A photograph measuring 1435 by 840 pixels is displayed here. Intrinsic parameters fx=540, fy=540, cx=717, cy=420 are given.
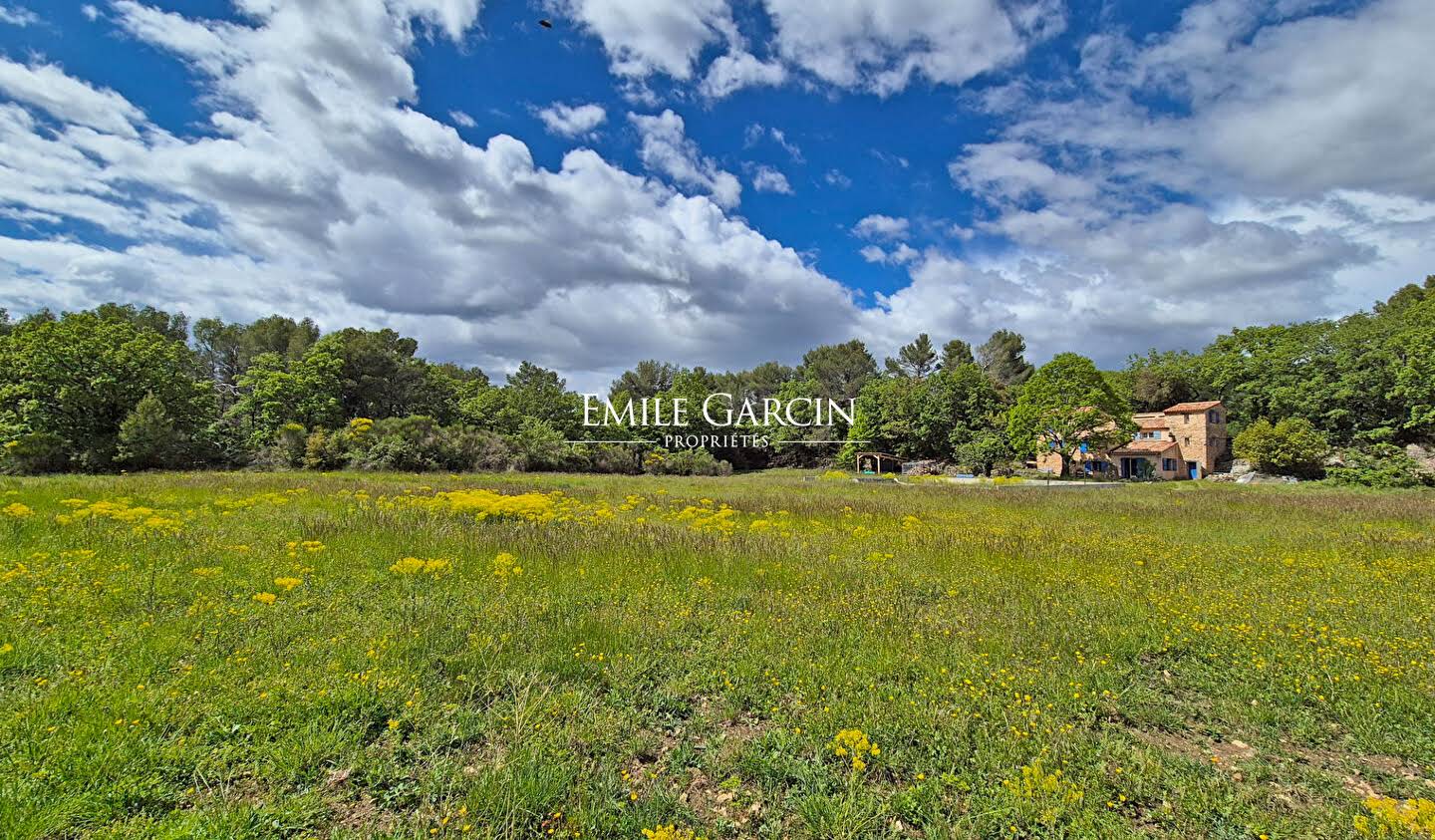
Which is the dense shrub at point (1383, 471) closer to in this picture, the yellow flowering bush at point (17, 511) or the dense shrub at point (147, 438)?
the yellow flowering bush at point (17, 511)

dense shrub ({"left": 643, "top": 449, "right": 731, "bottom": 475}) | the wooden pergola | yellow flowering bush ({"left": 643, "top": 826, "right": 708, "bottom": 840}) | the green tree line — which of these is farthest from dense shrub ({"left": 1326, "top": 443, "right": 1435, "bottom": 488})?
yellow flowering bush ({"left": 643, "top": 826, "right": 708, "bottom": 840})

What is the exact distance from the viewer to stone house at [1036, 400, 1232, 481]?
4513 centimetres

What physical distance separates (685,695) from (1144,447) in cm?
5483

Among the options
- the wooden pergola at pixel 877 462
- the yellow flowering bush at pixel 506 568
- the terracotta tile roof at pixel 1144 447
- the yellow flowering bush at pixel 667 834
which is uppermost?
the terracotta tile roof at pixel 1144 447

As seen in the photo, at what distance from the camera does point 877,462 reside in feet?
175

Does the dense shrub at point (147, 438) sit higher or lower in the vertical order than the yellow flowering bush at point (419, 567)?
higher

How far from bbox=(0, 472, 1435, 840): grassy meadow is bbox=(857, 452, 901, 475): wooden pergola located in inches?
1734

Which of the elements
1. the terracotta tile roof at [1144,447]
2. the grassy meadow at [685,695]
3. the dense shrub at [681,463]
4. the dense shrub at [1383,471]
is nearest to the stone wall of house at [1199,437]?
the terracotta tile roof at [1144,447]

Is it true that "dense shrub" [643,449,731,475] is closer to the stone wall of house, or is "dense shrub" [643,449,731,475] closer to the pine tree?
the pine tree

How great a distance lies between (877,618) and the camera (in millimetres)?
6410

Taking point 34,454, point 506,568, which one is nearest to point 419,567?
point 506,568

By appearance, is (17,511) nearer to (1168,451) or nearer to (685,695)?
(685,695)

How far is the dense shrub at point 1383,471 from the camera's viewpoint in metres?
30.7

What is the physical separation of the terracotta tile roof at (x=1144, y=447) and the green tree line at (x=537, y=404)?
7.88 ft
